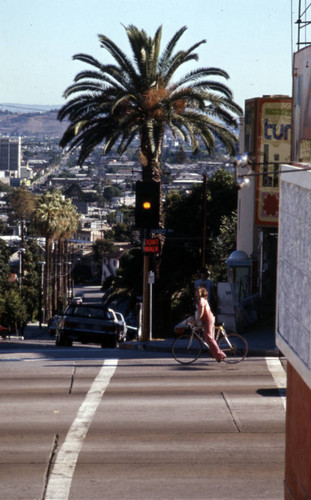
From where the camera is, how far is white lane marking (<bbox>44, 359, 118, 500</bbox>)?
9.91 metres

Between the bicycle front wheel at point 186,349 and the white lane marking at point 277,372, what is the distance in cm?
148

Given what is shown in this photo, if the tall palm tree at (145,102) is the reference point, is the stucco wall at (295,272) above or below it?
below

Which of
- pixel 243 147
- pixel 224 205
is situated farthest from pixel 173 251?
pixel 243 147

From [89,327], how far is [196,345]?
6963 millimetres

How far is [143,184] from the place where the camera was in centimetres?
2089

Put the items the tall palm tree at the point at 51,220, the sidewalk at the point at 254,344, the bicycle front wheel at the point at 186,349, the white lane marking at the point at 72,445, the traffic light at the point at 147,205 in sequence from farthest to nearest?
the tall palm tree at the point at 51,220 → the traffic light at the point at 147,205 → the sidewalk at the point at 254,344 → the bicycle front wheel at the point at 186,349 → the white lane marking at the point at 72,445

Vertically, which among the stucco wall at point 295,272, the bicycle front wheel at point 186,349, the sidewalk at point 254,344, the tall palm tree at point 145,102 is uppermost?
the tall palm tree at point 145,102

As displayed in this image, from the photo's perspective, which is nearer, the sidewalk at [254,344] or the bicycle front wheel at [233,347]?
the bicycle front wheel at [233,347]

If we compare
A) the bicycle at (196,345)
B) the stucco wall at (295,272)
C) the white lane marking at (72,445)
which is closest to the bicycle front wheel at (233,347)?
the bicycle at (196,345)

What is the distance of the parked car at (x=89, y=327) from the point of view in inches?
957

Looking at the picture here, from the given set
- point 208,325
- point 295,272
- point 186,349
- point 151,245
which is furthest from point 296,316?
point 151,245

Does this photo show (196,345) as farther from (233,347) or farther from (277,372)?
(277,372)

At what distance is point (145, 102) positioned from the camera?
29.7 metres

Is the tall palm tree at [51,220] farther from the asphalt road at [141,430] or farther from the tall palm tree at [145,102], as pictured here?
the asphalt road at [141,430]
